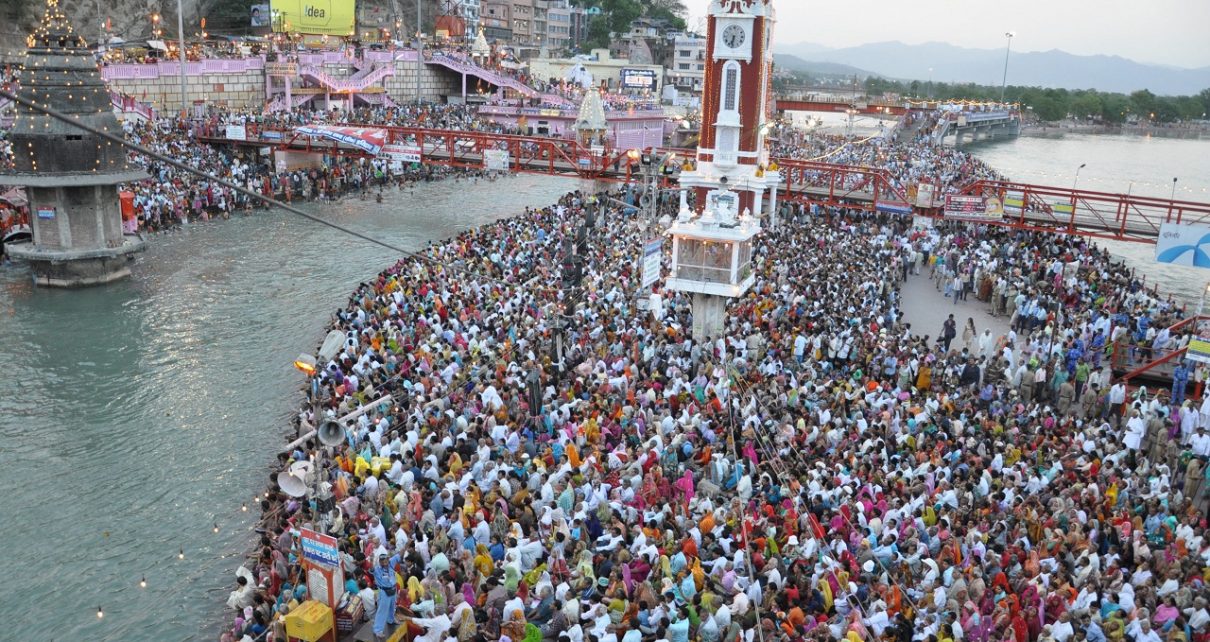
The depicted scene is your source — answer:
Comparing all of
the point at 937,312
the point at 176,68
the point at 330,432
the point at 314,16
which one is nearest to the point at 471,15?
the point at 314,16

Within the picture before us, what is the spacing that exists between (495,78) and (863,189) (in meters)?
38.0

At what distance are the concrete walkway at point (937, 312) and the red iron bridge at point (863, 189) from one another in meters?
3.48

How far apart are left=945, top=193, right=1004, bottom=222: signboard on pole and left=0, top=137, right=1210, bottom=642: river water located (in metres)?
16.7

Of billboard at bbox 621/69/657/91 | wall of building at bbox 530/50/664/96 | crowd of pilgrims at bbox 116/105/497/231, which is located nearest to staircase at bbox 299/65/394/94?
crowd of pilgrims at bbox 116/105/497/231

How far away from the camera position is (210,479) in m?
15.0

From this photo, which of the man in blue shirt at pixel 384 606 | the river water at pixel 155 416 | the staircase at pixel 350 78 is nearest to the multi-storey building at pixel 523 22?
the staircase at pixel 350 78

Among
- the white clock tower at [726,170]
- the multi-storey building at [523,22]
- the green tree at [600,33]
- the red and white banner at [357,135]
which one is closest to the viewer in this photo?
the white clock tower at [726,170]

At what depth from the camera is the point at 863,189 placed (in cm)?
3466

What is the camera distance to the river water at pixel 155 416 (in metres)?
12.2

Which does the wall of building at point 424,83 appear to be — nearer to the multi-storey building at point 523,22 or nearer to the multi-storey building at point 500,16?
the multi-storey building at point 500,16

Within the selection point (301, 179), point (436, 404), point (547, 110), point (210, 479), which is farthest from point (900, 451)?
point (547, 110)

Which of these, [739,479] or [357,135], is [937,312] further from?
[357,135]

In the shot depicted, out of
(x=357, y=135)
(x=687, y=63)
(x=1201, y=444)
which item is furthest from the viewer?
(x=687, y=63)

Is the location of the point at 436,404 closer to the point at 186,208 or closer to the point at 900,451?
the point at 900,451
